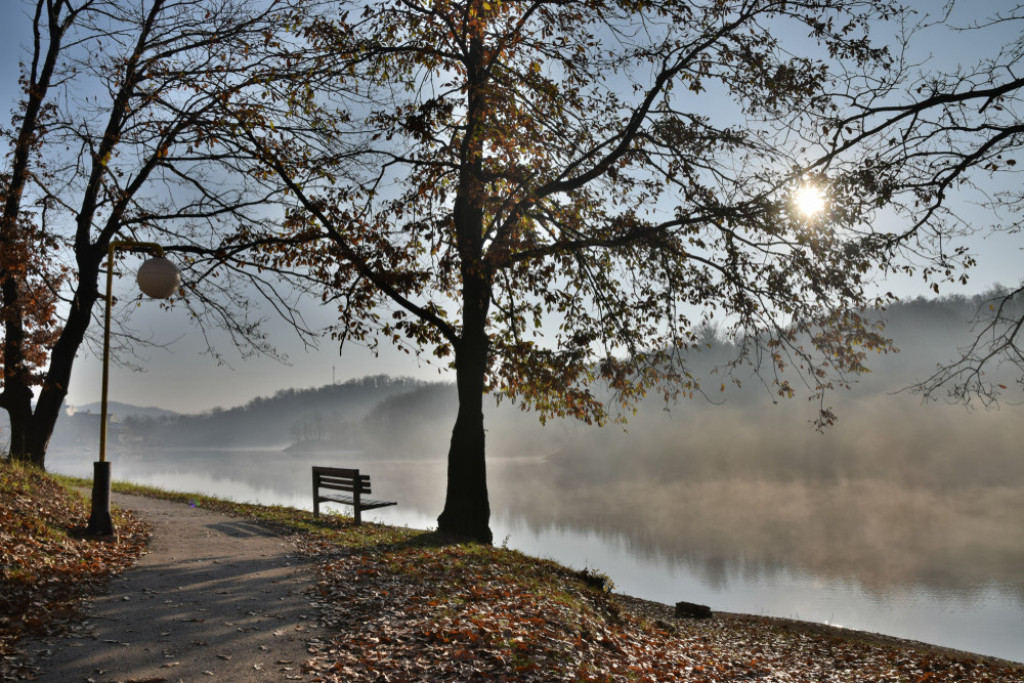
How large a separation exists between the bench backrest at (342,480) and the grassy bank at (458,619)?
3.06ft

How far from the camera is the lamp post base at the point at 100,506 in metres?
10.1

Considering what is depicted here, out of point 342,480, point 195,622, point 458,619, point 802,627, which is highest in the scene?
point 342,480

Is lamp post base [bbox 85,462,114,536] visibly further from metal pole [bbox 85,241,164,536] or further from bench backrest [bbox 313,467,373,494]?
bench backrest [bbox 313,467,373,494]

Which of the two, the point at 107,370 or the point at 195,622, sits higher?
the point at 107,370

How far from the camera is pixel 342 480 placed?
14.8 meters

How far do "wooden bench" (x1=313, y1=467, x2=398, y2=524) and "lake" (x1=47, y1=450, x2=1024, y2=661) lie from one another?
268cm

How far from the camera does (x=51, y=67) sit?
640 inches

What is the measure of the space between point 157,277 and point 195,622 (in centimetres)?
602

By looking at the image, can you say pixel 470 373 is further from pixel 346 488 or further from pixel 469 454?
pixel 346 488

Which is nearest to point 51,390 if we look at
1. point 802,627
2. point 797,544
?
point 802,627

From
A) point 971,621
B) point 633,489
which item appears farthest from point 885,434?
point 971,621

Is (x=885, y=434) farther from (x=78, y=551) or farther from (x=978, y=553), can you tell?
(x=78, y=551)

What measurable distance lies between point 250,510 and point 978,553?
3809cm

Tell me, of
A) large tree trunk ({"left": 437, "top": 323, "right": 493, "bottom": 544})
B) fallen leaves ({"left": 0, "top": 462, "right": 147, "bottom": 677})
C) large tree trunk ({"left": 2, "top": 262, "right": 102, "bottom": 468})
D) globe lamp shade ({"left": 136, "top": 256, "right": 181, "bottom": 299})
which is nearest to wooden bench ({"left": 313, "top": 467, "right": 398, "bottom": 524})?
large tree trunk ({"left": 437, "top": 323, "right": 493, "bottom": 544})
